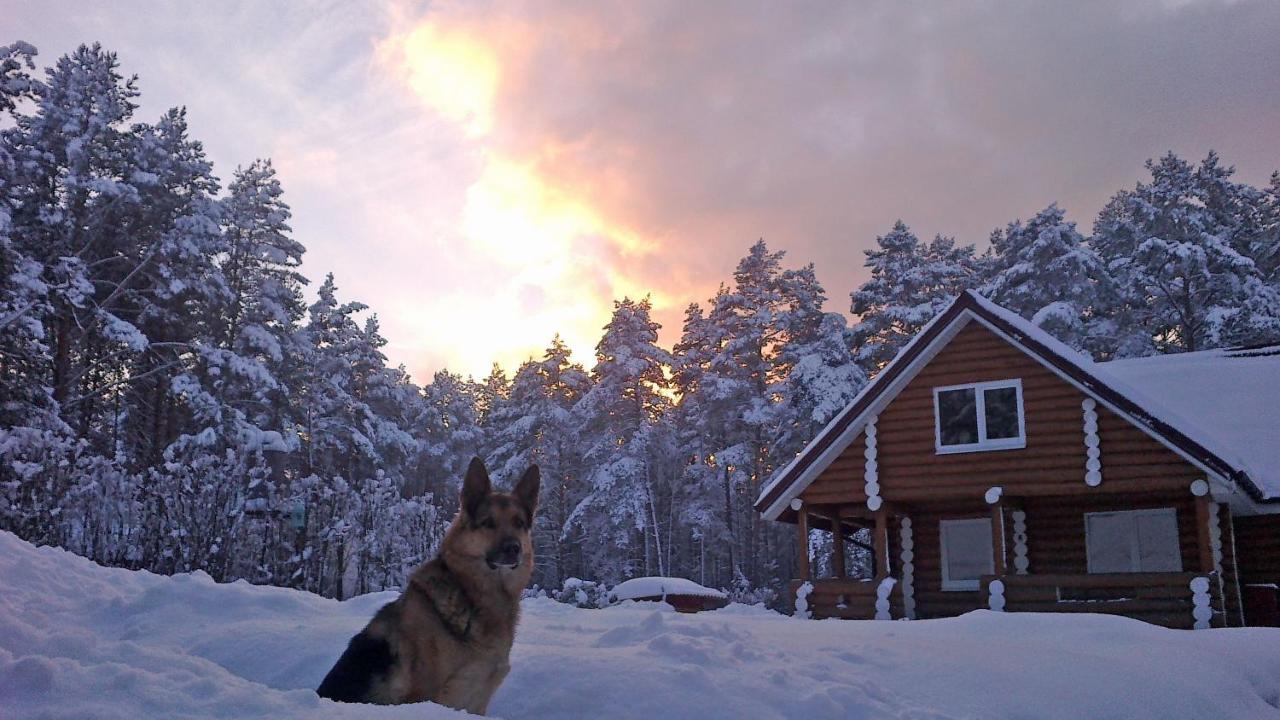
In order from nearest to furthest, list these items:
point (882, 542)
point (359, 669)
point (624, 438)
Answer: point (359, 669)
point (882, 542)
point (624, 438)

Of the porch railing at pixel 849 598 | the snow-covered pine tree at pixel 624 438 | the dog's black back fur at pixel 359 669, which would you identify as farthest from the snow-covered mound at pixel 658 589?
the snow-covered pine tree at pixel 624 438

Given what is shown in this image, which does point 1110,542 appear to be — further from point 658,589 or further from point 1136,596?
point 658,589

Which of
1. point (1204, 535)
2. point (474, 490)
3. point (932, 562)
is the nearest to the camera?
point (474, 490)

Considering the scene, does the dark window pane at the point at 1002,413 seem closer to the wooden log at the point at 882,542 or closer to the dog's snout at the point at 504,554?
the wooden log at the point at 882,542

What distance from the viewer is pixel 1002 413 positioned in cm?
1922

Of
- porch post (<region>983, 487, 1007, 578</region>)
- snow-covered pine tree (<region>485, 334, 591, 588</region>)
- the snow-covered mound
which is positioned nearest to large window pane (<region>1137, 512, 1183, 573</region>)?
porch post (<region>983, 487, 1007, 578</region>)

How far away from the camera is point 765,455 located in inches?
1797

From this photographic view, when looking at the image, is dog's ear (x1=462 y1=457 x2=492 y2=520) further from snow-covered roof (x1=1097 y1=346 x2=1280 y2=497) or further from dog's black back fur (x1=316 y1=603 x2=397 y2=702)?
snow-covered roof (x1=1097 y1=346 x2=1280 y2=497)

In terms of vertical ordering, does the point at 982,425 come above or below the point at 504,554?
above

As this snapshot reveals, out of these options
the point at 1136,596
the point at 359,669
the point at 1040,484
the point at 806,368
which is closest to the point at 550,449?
the point at 806,368

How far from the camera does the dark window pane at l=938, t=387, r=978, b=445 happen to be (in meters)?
19.5

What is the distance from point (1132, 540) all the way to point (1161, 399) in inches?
138

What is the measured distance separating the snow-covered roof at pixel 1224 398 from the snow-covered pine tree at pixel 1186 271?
38.3 feet

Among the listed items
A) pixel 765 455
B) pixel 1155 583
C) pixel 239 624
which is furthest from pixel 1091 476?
pixel 765 455
